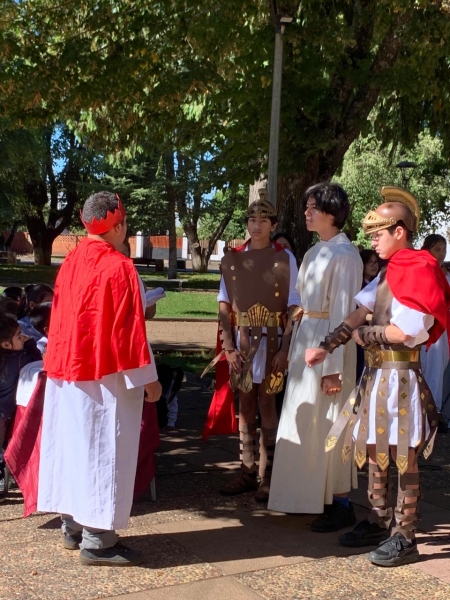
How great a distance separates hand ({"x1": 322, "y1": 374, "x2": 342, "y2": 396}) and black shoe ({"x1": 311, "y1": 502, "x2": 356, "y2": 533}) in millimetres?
725

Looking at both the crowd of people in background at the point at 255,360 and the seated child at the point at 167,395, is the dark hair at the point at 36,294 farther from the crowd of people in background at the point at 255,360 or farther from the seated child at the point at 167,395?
the seated child at the point at 167,395

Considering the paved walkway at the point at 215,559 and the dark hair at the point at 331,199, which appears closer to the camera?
the paved walkway at the point at 215,559

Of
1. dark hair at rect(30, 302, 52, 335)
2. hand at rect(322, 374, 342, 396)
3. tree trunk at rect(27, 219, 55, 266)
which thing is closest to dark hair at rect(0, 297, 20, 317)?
dark hair at rect(30, 302, 52, 335)

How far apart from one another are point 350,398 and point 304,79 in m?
6.00

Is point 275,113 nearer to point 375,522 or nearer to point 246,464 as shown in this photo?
point 246,464

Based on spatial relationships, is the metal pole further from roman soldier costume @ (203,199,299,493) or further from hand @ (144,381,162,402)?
hand @ (144,381,162,402)

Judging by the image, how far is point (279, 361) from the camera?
18.2ft

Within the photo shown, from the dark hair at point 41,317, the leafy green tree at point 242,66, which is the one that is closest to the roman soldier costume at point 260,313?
the dark hair at point 41,317

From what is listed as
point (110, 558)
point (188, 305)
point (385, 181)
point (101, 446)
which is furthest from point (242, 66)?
point (385, 181)

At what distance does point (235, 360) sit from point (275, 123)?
13.7 feet

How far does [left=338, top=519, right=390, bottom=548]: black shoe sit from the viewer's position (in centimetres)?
476

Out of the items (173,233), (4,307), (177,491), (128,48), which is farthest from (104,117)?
(173,233)

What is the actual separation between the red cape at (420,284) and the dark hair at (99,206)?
1496mm

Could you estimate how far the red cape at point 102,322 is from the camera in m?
4.23
